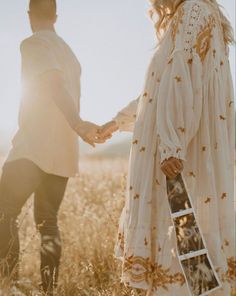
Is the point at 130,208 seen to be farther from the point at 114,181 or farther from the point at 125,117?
the point at 114,181

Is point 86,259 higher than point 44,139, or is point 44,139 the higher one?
point 44,139

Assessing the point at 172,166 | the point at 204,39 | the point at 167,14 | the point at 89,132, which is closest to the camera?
the point at 172,166

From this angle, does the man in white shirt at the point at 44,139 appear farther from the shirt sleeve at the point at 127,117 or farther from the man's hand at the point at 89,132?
the shirt sleeve at the point at 127,117

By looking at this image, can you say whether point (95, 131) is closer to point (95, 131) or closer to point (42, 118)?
point (95, 131)

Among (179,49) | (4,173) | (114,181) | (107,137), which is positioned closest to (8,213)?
(4,173)

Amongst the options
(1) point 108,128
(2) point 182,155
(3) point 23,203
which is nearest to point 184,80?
(2) point 182,155

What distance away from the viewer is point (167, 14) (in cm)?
388

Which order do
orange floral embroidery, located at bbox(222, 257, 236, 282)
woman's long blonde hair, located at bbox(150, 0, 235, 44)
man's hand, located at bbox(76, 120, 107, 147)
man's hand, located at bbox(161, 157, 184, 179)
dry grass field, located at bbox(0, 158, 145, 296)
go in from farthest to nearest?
dry grass field, located at bbox(0, 158, 145, 296), man's hand, located at bbox(76, 120, 107, 147), woman's long blonde hair, located at bbox(150, 0, 235, 44), orange floral embroidery, located at bbox(222, 257, 236, 282), man's hand, located at bbox(161, 157, 184, 179)

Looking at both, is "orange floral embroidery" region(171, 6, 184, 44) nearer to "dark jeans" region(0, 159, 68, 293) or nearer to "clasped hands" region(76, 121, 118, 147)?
"clasped hands" region(76, 121, 118, 147)

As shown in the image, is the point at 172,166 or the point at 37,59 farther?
the point at 37,59

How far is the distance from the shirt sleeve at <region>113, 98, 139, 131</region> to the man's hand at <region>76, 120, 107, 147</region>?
0.68ft

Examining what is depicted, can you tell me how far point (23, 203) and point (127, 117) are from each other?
2.91 feet

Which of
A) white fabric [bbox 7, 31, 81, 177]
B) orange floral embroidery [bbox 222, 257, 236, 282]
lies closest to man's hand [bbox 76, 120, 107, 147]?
white fabric [bbox 7, 31, 81, 177]

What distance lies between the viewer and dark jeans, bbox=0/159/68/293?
4.11 meters
